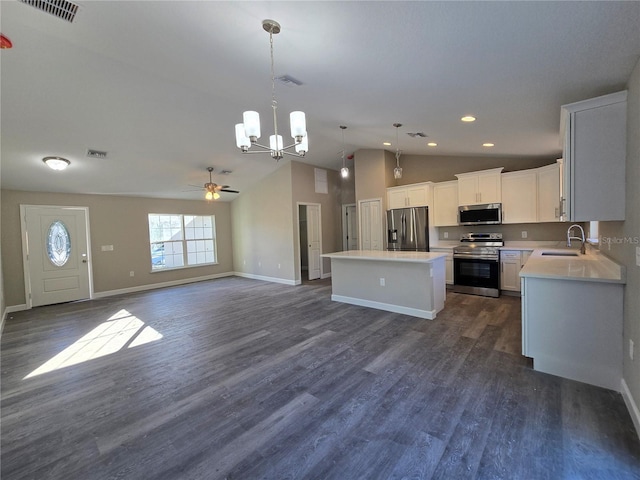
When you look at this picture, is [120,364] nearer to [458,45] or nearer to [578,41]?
[458,45]

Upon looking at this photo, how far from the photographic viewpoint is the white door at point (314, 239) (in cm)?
766

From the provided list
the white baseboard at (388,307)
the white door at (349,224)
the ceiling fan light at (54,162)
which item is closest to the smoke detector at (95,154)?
the ceiling fan light at (54,162)

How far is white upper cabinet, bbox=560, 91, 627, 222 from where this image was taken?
218cm

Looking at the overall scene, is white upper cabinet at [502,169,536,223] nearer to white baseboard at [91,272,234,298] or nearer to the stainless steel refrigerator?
the stainless steel refrigerator

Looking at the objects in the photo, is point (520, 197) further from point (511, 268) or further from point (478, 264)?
point (478, 264)

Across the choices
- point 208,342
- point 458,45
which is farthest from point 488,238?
point 208,342

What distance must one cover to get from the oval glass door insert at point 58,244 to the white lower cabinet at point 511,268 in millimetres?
8887

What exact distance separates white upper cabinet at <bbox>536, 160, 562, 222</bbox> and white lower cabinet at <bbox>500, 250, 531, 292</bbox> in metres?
0.71

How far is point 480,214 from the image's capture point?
537 cm

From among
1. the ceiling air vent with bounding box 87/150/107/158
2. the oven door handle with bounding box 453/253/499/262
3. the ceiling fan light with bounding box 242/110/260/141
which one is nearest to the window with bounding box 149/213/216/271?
the ceiling air vent with bounding box 87/150/107/158

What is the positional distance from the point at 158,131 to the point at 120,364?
349 cm

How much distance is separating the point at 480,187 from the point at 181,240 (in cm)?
756

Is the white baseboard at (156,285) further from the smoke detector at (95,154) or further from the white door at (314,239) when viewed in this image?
the smoke detector at (95,154)

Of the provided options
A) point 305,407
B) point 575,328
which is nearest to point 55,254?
point 305,407
